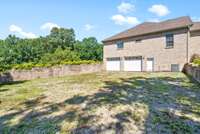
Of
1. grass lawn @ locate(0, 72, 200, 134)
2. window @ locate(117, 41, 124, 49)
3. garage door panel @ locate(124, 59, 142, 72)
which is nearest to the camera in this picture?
grass lawn @ locate(0, 72, 200, 134)

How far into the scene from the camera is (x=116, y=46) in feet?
91.4

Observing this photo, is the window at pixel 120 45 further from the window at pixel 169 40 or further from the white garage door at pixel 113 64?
the window at pixel 169 40

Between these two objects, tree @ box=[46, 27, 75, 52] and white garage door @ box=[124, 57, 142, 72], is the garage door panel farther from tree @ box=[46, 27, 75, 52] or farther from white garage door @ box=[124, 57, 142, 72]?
tree @ box=[46, 27, 75, 52]

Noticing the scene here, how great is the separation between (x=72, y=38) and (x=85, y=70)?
130 ft

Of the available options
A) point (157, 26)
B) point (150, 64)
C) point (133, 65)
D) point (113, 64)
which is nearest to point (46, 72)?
point (113, 64)

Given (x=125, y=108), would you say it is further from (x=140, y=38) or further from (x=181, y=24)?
(x=140, y=38)

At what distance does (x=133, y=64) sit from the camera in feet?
84.3

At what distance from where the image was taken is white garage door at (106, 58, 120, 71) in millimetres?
27634

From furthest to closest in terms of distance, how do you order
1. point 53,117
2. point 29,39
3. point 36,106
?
1. point 29,39
2. point 36,106
3. point 53,117

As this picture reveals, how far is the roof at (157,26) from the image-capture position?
21.3 m

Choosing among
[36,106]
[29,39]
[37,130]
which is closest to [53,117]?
[37,130]

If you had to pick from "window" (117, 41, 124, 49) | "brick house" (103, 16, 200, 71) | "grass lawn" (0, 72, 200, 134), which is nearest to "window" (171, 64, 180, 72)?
"brick house" (103, 16, 200, 71)

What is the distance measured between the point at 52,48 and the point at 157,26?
40058 mm

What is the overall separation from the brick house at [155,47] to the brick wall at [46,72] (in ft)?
13.7
